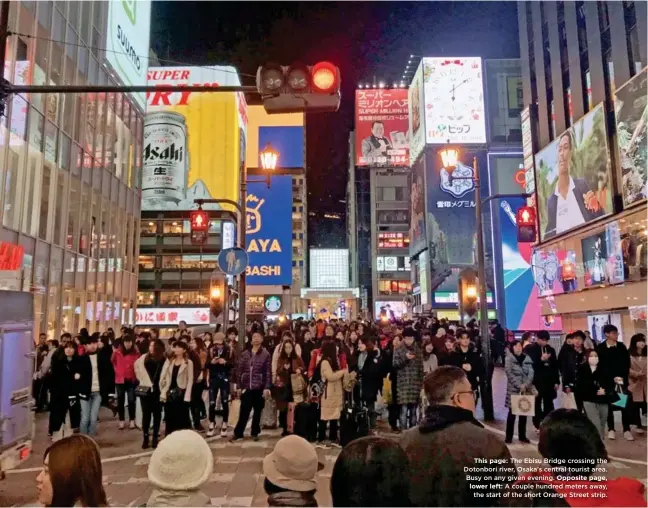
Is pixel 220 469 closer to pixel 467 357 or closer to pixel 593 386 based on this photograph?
pixel 467 357

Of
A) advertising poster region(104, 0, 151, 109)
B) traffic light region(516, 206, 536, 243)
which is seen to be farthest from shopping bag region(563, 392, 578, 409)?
advertising poster region(104, 0, 151, 109)

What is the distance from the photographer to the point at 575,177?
2623 cm

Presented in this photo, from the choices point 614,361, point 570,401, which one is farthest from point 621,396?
point 570,401

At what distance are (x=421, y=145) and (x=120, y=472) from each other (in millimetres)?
57245

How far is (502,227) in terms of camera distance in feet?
162

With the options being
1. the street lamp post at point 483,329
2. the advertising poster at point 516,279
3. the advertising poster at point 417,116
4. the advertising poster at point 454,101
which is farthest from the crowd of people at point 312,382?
the advertising poster at point 417,116

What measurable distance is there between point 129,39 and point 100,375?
25929 millimetres

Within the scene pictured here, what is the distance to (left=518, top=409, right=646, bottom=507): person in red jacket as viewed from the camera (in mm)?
2590

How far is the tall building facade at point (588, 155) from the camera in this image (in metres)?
20.8

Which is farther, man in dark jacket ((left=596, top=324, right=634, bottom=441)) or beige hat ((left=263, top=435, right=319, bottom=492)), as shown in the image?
man in dark jacket ((left=596, top=324, right=634, bottom=441))

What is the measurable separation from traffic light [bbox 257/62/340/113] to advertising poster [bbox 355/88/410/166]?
85.1 meters

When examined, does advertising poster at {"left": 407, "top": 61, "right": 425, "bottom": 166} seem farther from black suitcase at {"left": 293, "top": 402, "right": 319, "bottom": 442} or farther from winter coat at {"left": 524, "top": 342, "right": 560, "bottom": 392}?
black suitcase at {"left": 293, "top": 402, "right": 319, "bottom": 442}

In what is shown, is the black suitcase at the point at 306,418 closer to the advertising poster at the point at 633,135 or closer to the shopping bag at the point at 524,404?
the shopping bag at the point at 524,404

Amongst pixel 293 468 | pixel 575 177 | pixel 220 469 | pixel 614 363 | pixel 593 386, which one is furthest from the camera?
pixel 575 177
